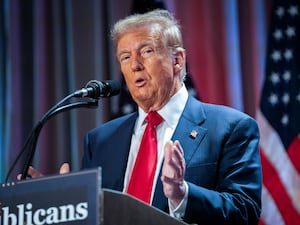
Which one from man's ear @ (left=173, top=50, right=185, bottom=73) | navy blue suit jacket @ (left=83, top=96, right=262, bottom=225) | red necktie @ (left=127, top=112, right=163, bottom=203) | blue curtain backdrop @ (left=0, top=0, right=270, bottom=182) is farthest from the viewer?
blue curtain backdrop @ (left=0, top=0, right=270, bottom=182)

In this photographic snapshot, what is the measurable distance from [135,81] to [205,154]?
14.8 inches

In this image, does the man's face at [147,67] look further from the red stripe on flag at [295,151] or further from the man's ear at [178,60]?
the red stripe on flag at [295,151]

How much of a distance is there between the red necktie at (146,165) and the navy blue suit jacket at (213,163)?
0.06 m

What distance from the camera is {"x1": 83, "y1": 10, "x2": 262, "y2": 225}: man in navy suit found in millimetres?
1929

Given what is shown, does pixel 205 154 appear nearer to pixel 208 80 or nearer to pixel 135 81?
pixel 135 81

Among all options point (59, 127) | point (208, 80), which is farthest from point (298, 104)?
point (59, 127)

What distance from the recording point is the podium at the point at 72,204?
1.29m

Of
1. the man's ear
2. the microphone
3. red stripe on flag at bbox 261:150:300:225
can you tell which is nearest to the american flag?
red stripe on flag at bbox 261:150:300:225

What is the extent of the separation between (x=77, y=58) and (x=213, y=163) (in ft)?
4.85

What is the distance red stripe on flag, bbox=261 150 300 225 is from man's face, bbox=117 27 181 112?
36.1 inches

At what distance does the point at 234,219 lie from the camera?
6.09 feet

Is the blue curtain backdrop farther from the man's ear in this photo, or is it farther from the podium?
the podium

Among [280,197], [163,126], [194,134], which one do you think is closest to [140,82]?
[163,126]

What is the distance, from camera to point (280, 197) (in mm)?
2980
